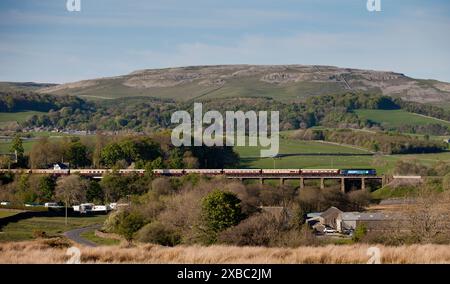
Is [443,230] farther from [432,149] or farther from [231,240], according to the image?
[432,149]

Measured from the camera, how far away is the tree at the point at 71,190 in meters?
46.7

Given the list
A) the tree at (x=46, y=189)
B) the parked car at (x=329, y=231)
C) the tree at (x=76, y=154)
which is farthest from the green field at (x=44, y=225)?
the tree at (x=76, y=154)

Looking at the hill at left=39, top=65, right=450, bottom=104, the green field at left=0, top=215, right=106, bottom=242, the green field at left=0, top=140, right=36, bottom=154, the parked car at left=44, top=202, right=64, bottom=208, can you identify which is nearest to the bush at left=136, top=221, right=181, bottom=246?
the green field at left=0, top=215, right=106, bottom=242

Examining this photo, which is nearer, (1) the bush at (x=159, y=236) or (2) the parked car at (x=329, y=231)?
(1) the bush at (x=159, y=236)

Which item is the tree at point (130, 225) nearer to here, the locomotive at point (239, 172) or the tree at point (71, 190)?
the tree at point (71, 190)

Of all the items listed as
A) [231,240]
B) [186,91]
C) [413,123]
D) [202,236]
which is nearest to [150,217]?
[202,236]

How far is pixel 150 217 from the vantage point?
1183 inches

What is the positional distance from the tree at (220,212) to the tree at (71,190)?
23245 millimetres

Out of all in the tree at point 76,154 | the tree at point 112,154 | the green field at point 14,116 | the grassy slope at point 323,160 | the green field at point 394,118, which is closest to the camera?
the tree at point 112,154

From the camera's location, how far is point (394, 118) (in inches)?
3912

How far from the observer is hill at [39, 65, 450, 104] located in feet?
484

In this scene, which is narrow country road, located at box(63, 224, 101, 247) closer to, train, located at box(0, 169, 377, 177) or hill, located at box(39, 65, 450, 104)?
train, located at box(0, 169, 377, 177)

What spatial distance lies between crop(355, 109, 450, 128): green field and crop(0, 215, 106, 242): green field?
203ft
